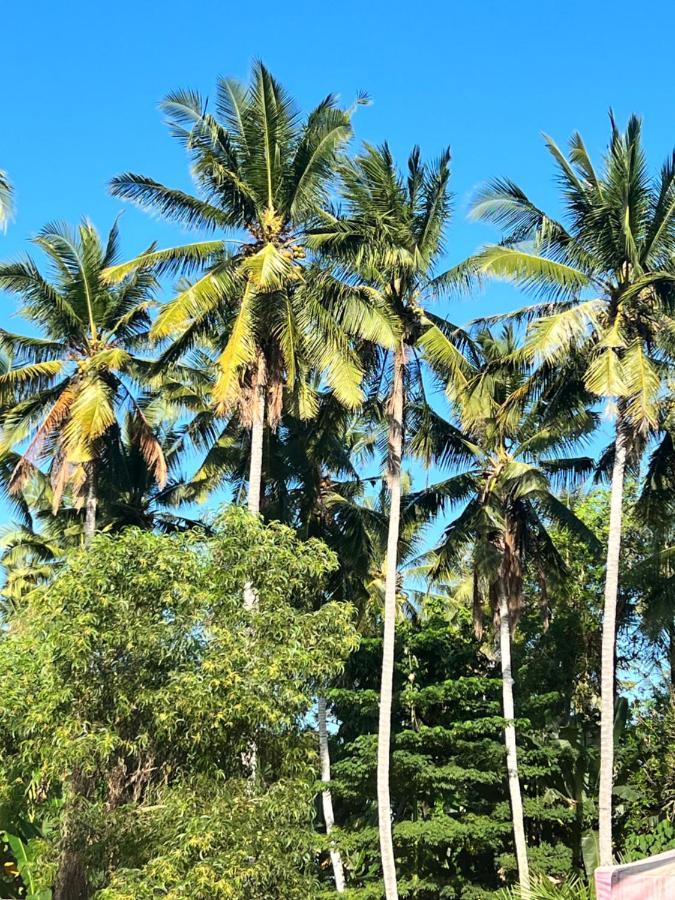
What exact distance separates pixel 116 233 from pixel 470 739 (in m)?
13.9

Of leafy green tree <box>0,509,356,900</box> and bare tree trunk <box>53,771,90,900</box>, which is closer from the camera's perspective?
leafy green tree <box>0,509,356,900</box>

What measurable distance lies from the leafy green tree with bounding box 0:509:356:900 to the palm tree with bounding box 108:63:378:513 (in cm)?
548

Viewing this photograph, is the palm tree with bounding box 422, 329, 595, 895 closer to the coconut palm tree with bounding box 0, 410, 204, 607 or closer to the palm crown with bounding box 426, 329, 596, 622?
the palm crown with bounding box 426, 329, 596, 622

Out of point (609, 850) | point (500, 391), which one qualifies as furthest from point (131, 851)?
point (500, 391)

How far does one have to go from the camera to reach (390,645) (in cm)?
1820

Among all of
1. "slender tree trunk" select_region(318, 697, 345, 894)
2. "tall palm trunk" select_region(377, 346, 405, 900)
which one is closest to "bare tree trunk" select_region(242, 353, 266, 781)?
"tall palm trunk" select_region(377, 346, 405, 900)

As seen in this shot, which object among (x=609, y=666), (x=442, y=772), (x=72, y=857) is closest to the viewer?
(x=72, y=857)

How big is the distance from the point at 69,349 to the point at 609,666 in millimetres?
13701

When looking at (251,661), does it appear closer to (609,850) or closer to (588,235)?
(609,850)

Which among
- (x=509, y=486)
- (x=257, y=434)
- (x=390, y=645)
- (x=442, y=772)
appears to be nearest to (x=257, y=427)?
(x=257, y=434)

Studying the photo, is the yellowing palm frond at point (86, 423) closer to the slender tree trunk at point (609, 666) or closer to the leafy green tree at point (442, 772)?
the leafy green tree at point (442, 772)

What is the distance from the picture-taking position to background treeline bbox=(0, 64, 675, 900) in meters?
13.0

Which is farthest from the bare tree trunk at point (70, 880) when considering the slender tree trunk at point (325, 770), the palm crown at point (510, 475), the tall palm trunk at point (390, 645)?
the palm crown at point (510, 475)

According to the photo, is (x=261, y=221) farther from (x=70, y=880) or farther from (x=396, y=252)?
(x=70, y=880)
